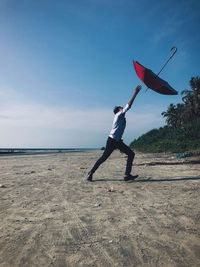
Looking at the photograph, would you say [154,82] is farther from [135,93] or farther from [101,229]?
[101,229]

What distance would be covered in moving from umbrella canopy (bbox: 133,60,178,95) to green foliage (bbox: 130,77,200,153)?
11.7 m

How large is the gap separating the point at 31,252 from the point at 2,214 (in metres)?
1.21

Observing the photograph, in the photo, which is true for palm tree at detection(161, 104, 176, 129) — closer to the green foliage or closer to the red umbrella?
the green foliage

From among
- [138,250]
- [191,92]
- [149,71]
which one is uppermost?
[191,92]

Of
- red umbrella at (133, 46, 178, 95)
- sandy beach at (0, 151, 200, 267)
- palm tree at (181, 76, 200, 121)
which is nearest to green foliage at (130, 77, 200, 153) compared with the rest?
palm tree at (181, 76, 200, 121)

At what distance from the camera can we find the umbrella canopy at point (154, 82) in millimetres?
4582

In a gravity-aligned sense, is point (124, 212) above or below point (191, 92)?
below

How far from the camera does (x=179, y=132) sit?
23422mm

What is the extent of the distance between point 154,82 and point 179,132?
21.3 m

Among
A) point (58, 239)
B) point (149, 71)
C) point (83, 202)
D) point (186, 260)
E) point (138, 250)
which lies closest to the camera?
point (186, 260)

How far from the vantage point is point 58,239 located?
6.01ft

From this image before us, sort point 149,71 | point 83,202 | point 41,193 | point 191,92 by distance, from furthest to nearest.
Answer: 1. point 191,92
2. point 149,71
3. point 41,193
4. point 83,202

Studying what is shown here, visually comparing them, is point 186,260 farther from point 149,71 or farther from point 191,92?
point 191,92

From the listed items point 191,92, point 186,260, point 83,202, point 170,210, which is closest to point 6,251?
point 83,202
